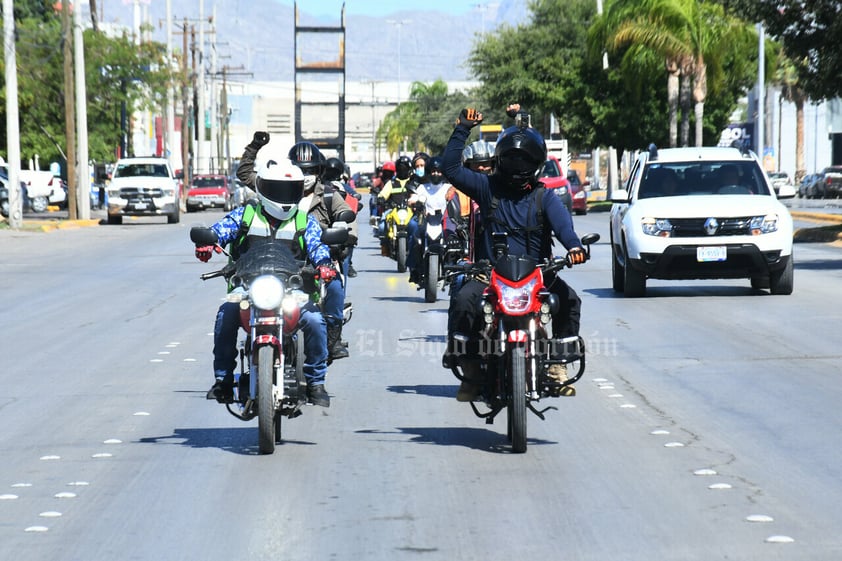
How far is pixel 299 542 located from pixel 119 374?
6.19 metres

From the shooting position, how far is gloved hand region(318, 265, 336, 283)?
859 cm

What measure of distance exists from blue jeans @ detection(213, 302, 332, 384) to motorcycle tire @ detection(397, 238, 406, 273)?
15449 millimetres

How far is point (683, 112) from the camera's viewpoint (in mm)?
55688

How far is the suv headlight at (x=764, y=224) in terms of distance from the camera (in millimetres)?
18297

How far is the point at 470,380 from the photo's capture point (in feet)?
28.6

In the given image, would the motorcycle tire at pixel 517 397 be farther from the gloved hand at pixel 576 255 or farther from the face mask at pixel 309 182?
the face mask at pixel 309 182

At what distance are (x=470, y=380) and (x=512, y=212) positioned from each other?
99 cm

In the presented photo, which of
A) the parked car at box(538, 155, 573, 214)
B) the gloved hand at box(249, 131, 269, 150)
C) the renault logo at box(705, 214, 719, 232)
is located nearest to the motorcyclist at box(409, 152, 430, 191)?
the renault logo at box(705, 214, 719, 232)

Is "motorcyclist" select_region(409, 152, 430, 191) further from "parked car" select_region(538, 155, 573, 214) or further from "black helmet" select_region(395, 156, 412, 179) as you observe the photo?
"parked car" select_region(538, 155, 573, 214)

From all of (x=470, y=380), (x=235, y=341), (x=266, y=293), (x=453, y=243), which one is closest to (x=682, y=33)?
(x=453, y=243)

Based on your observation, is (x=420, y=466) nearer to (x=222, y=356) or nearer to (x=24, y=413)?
(x=222, y=356)

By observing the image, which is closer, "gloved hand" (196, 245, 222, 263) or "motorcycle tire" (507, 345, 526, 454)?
"motorcycle tire" (507, 345, 526, 454)

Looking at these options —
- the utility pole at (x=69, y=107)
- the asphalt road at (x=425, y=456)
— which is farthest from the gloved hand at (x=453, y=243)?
the utility pole at (x=69, y=107)

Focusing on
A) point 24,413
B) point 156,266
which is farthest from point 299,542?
point 156,266
